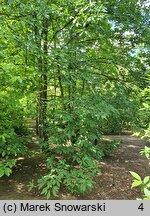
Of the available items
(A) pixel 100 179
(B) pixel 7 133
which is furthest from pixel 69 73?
(A) pixel 100 179

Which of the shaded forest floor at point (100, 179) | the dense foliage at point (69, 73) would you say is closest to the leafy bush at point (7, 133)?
the dense foliage at point (69, 73)

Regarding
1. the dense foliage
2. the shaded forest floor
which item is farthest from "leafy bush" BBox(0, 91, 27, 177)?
the shaded forest floor

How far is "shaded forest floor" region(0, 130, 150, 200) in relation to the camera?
3779 millimetres

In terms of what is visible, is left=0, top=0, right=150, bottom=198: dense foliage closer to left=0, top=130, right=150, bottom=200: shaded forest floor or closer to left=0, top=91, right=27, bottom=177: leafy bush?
left=0, top=91, right=27, bottom=177: leafy bush

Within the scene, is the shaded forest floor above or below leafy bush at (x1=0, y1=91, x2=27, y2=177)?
below

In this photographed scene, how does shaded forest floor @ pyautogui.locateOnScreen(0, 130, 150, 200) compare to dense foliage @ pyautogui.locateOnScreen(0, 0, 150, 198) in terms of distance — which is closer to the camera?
dense foliage @ pyautogui.locateOnScreen(0, 0, 150, 198)

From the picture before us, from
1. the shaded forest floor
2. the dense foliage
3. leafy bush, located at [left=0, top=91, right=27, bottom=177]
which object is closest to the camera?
leafy bush, located at [left=0, top=91, right=27, bottom=177]

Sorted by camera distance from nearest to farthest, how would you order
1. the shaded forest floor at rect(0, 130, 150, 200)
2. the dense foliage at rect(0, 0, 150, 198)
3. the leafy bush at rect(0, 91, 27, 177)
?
the leafy bush at rect(0, 91, 27, 177)
the dense foliage at rect(0, 0, 150, 198)
the shaded forest floor at rect(0, 130, 150, 200)

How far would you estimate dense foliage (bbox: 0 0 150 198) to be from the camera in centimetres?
325

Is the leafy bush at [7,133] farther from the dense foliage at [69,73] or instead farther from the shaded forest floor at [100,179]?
the shaded forest floor at [100,179]

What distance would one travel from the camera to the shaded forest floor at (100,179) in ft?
12.4

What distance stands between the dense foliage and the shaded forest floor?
293 millimetres

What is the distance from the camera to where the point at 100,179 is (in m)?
4.56

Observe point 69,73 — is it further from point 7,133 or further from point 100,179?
point 100,179
